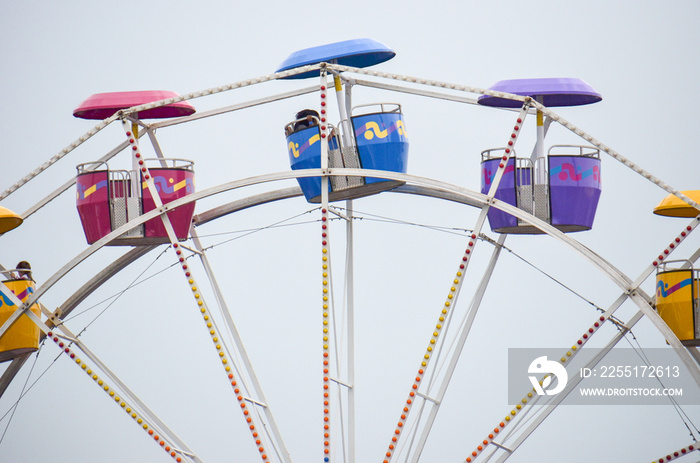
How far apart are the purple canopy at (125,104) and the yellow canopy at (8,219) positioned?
1979 mm

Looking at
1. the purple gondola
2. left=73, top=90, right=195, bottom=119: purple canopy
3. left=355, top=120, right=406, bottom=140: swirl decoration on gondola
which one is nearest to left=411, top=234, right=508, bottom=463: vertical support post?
the purple gondola

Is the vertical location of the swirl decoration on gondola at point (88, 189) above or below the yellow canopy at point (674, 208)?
above

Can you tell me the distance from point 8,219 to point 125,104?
2941mm

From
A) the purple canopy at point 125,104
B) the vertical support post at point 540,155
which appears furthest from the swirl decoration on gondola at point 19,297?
the vertical support post at point 540,155

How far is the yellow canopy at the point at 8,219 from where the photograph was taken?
20.8m

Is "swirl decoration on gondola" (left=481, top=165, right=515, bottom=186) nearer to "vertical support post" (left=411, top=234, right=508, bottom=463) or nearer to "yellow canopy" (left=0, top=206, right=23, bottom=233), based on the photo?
"vertical support post" (left=411, top=234, right=508, bottom=463)

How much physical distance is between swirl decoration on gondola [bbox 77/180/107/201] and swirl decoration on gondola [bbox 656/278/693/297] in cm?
880

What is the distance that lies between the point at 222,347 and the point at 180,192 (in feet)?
8.62

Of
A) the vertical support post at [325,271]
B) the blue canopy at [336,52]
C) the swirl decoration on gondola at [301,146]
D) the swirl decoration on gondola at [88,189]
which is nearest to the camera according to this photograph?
the vertical support post at [325,271]

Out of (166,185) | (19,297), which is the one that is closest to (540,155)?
(166,185)

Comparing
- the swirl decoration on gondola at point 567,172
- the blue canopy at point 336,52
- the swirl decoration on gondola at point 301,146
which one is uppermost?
the blue canopy at point 336,52

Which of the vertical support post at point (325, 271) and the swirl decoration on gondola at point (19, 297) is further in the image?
the swirl decoration on gondola at point (19, 297)

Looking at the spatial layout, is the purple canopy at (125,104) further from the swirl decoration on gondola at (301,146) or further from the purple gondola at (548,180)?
the purple gondola at (548,180)

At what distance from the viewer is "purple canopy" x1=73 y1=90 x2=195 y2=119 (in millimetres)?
19938
